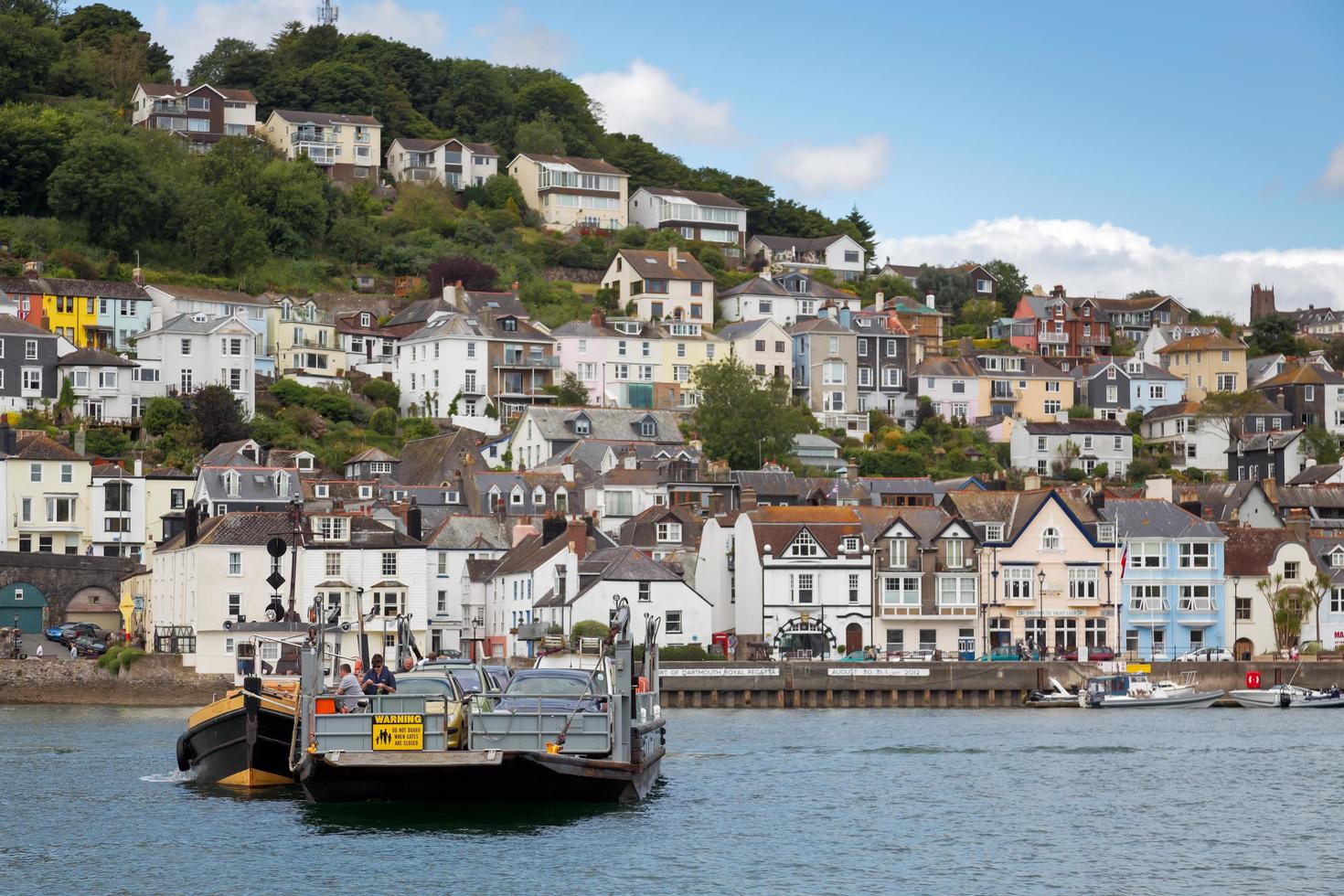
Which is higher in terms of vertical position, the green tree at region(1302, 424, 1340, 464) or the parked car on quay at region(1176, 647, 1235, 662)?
the green tree at region(1302, 424, 1340, 464)

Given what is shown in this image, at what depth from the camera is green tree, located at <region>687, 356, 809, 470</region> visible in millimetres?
116125

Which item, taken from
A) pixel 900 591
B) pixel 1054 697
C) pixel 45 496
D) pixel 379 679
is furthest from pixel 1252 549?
pixel 379 679

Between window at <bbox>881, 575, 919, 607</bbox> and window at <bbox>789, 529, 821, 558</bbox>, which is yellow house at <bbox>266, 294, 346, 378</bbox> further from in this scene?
window at <bbox>881, 575, 919, 607</bbox>

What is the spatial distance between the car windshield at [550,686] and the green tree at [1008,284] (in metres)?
134

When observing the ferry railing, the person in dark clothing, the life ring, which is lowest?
the life ring

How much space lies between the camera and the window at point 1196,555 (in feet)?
300

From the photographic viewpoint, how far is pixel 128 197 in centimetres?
12962

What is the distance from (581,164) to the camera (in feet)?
541

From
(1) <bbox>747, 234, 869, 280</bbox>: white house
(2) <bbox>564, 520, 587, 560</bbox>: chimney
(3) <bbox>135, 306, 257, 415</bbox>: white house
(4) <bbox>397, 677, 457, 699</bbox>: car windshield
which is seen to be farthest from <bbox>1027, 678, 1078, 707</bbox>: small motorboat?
(1) <bbox>747, 234, 869, 280</bbox>: white house

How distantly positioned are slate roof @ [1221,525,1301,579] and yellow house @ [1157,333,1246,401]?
51395 mm

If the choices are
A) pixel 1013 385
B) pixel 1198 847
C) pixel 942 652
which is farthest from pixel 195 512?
pixel 1013 385

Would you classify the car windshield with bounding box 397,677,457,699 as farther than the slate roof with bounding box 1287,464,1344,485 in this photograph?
No

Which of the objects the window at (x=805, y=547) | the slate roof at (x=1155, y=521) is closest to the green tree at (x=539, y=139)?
the slate roof at (x=1155, y=521)

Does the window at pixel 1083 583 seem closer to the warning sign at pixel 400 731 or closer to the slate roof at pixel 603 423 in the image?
the slate roof at pixel 603 423
